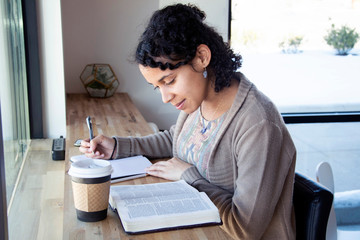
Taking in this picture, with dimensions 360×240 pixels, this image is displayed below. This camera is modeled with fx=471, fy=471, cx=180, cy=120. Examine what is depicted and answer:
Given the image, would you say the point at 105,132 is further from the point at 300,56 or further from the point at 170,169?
the point at 300,56

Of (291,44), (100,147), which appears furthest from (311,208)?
(291,44)

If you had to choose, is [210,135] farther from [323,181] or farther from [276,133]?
[323,181]

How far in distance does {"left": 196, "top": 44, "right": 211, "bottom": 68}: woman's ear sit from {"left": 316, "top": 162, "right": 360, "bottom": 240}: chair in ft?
2.31

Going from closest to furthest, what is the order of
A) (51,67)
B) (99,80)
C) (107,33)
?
(51,67) < (99,80) < (107,33)

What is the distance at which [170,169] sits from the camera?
162 centimetres

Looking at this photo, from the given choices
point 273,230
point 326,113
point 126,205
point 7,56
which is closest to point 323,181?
point 273,230

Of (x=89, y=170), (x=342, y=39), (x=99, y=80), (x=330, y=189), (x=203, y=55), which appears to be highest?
(x=203, y=55)

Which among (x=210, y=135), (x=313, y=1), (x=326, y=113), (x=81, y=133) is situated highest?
(x=313, y=1)

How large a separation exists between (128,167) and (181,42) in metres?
0.51

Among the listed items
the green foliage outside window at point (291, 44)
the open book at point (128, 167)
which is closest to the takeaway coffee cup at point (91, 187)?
the open book at point (128, 167)

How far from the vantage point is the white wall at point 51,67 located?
8.25ft

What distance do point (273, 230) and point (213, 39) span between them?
65 cm

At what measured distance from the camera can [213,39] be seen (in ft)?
5.17

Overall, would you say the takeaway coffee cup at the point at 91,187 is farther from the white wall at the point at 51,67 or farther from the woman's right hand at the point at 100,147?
the white wall at the point at 51,67
